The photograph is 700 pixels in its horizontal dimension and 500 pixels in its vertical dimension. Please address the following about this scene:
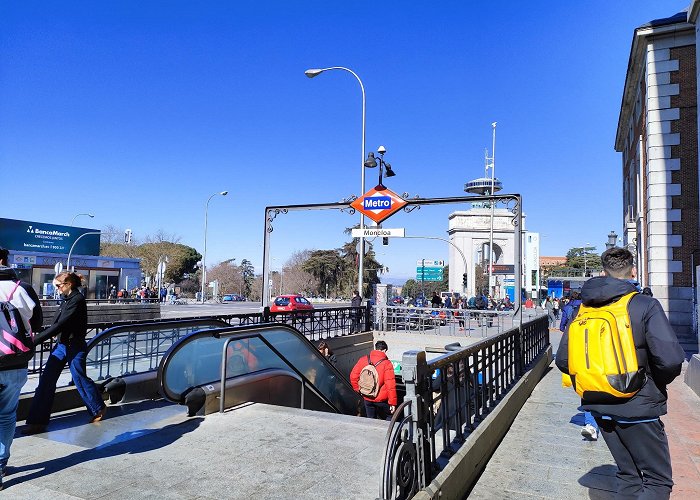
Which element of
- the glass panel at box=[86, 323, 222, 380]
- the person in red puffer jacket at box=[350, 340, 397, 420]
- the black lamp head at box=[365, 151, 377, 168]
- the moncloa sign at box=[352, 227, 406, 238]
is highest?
the black lamp head at box=[365, 151, 377, 168]

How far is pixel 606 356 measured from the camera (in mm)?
2908

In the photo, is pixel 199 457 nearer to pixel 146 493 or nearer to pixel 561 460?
pixel 146 493

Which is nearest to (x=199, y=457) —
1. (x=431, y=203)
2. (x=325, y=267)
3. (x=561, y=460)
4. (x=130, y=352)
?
(x=561, y=460)

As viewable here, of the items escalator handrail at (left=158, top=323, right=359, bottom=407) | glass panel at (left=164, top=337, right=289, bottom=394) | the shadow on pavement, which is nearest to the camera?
the shadow on pavement

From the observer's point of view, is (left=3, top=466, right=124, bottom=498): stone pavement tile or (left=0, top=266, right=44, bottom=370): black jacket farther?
(left=0, top=266, right=44, bottom=370): black jacket

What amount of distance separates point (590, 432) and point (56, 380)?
597 cm

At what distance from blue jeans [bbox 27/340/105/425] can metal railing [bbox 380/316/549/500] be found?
12.1 feet

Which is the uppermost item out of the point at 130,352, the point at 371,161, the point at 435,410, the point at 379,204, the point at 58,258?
the point at 371,161

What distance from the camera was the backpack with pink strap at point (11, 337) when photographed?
3775 millimetres

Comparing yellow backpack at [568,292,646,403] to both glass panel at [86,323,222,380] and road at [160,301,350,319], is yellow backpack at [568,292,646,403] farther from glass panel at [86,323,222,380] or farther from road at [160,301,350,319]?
road at [160,301,350,319]

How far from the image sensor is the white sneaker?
234 inches

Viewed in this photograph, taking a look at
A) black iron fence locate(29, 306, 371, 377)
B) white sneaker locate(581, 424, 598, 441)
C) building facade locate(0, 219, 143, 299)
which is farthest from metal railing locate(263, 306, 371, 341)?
building facade locate(0, 219, 143, 299)

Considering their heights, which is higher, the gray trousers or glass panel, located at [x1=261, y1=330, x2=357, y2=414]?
the gray trousers

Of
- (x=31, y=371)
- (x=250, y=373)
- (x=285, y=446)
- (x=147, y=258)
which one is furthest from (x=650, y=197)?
(x=147, y=258)
